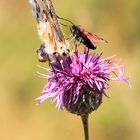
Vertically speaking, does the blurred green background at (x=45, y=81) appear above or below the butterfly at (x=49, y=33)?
above

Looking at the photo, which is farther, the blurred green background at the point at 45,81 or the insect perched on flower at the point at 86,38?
the blurred green background at the point at 45,81

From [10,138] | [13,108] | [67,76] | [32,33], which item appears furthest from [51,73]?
[32,33]

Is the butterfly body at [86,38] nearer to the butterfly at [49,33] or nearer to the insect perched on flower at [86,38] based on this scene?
the insect perched on flower at [86,38]

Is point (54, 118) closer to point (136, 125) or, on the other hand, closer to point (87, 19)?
point (136, 125)

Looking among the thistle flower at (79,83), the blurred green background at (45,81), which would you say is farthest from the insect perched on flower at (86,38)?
the blurred green background at (45,81)

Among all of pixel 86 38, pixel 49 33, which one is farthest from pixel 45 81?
pixel 49 33

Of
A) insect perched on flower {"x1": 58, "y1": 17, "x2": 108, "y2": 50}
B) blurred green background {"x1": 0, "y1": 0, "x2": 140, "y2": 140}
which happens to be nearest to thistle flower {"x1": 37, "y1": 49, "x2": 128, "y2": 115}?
insect perched on flower {"x1": 58, "y1": 17, "x2": 108, "y2": 50}

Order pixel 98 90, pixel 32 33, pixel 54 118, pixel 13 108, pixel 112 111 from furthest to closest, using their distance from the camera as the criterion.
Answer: pixel 32 33, pixel 13 108, pixel 54 118, pixel 112 111, pixel 98 90
